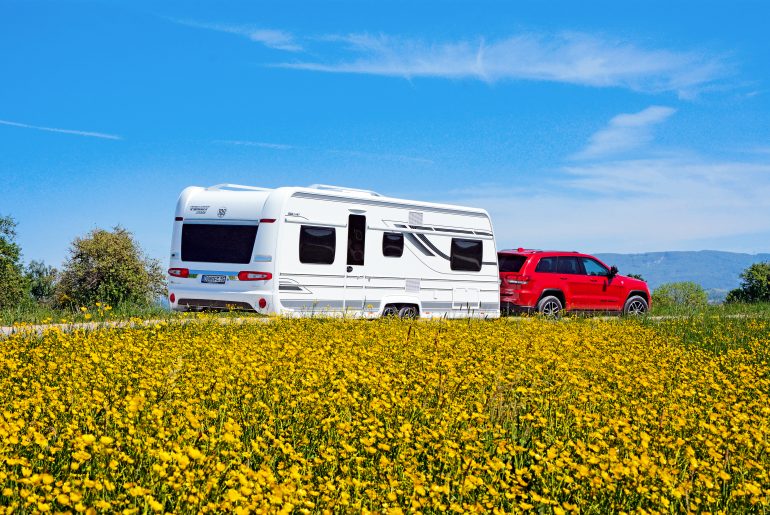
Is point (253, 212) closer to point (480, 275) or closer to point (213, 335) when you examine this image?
point (213, 335)

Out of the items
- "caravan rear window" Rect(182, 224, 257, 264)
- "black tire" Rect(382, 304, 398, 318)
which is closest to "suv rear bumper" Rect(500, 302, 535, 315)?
"black tire" Rect(382, 304, 398, 318)

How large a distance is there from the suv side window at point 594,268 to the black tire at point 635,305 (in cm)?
158

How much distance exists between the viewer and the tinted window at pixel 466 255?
18.2m

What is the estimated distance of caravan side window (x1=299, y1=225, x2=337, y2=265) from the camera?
1493 cm

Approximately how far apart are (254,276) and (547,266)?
8.72 metres

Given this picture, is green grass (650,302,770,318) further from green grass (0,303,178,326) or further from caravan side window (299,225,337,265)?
green grass (0,303,178,326)

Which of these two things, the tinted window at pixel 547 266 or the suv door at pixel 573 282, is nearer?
the tinted window at pixel 547 266

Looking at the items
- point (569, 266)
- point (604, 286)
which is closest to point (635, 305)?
point (604, 286)

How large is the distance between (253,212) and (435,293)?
206 inches

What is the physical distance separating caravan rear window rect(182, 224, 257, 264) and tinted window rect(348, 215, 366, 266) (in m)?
2.32

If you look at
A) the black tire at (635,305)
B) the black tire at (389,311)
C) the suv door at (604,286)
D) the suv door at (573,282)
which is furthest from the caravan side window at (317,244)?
the black tire at (635,305)

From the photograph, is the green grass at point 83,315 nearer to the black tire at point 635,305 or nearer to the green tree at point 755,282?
the black tire at point 635,305

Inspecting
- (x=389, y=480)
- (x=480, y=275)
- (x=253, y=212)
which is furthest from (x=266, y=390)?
(x=480, y=275)

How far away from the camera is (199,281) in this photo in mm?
15094
